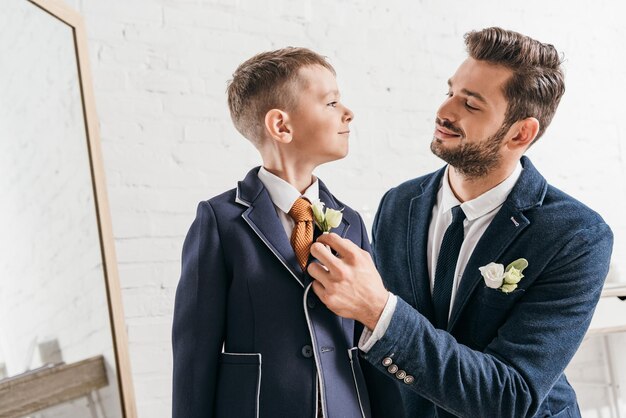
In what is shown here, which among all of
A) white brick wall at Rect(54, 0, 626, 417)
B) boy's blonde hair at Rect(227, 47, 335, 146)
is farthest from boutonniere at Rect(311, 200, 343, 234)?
white brick wall at Rect(54, 0, 626, 417)

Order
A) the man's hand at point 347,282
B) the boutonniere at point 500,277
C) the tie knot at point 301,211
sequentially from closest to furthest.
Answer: the man's hand at point 347,282, the tie knot at point 301,211, the boutonniere at point 500,277

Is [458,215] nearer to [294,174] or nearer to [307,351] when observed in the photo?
[294,174]

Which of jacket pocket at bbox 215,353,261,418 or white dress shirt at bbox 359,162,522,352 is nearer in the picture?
jacket pocket at bbox 215,353,261,418

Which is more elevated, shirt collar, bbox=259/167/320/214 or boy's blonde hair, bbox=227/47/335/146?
boy's blonde hair, bbox=227/47/335/146

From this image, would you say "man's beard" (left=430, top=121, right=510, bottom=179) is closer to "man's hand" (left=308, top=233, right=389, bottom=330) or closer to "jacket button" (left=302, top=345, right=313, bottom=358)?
"man's hand" (left=308, top=233, right=389, bottom=330)

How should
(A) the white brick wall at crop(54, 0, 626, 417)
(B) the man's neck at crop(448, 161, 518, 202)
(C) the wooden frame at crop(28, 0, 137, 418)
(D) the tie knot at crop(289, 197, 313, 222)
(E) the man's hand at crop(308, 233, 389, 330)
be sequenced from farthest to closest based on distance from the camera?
(A) the white brick wall at crop(54, 0, 626, 417) → (C) the wooden frame at crop(28, 0, 137, 418) → (B) the man's neck at crop(448, 161, 518, 202) → (D) the tie knot at crop(289, 197, 313, 222) → (E) the man's hand at crop(308, 233, 389, 330)

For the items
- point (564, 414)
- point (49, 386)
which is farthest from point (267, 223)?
point (564, 414)

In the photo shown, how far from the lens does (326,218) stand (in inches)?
55.6

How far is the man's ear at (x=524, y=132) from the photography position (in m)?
1.80

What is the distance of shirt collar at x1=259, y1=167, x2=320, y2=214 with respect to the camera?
1479 mm

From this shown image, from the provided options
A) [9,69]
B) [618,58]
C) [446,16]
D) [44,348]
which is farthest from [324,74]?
[618,58]

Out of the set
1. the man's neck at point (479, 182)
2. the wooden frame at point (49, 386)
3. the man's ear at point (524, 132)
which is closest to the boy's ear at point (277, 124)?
the man's neck at point (479, 182)

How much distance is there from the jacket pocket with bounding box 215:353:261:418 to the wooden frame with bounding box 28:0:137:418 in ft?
2.26

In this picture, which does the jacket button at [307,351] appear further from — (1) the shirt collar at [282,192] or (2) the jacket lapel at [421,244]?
(2) the jacket lapel at [421,244]
